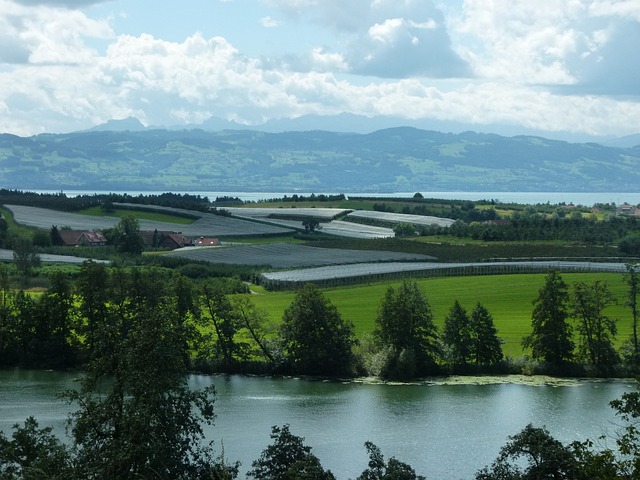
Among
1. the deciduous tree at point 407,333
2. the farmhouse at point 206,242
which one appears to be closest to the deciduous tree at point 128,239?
the farmhouse at point 206,242

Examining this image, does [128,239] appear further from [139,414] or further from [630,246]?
[139,414]

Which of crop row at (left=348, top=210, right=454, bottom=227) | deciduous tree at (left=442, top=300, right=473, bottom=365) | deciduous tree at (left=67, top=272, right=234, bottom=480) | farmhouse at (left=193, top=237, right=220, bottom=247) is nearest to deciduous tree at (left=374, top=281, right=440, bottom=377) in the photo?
deciduous tree at (left=442, top=300, right=473, bottom=365)

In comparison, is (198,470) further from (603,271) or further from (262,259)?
(262,259)

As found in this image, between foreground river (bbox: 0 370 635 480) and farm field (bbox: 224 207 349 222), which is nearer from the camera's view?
foreground river (bbox: 0 370 635 480)

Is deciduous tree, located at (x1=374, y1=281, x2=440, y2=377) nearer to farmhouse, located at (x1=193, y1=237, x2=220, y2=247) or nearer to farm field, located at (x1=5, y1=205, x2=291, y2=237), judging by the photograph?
farmhouse, located at (x1=193, y1=237, x2=220, y2=247)

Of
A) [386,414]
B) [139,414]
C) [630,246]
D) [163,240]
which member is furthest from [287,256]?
[139,414]

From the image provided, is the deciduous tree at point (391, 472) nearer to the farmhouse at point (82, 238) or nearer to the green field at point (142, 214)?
the farmhouse at point (82, 238)
